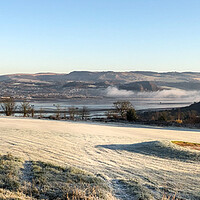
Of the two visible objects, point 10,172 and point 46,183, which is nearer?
point 46,183

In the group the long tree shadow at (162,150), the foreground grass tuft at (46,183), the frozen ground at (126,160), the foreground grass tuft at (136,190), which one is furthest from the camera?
the long tree shadow at (162,150)

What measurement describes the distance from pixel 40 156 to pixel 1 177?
4.09 meters

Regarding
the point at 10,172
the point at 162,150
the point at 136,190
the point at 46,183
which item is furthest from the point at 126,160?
the point at 10,172

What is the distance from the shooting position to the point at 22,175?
32.6ft

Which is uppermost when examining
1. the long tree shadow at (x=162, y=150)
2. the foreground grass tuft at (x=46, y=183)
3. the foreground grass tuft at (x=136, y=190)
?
the foreground grass tuft at (x=46, y=183)

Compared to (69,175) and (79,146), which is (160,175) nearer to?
(69,175)

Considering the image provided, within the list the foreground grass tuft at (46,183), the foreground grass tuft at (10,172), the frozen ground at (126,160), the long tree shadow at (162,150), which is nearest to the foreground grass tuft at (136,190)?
the frozen ground at (126,160)

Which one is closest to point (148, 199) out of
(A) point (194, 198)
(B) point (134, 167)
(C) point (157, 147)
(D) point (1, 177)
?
(A) point (194, 198)

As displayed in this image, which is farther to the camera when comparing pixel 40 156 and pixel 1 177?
pixel 40 156

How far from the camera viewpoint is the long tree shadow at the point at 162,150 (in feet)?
48.9

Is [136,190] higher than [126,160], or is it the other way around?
[136,190]

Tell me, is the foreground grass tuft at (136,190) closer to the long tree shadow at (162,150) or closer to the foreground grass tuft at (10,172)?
the foreground grass tuft at (10,172)

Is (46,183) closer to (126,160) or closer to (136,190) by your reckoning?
(136,190)

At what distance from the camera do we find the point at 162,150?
628 inches
